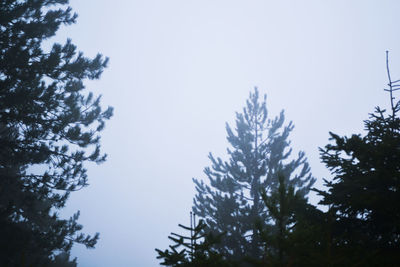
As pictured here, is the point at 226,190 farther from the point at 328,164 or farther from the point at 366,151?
the point at 366,151

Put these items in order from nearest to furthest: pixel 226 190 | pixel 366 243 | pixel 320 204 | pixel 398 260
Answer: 1. pixel 398 260
2. pixel 366 243
3. pixel 320 204
4. pixel 226 190

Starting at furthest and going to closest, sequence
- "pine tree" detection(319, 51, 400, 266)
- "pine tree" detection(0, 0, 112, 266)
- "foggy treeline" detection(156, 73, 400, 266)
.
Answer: "pine tree" detection(0, 0, 112, 266)
"pine tree" detection(319, 51, 400, 266)
"foggy treeline" detection(156, 73, 400, 266)

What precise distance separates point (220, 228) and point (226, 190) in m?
2.13

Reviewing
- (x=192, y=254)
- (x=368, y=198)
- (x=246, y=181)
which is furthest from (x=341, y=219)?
(x=246, y=181)

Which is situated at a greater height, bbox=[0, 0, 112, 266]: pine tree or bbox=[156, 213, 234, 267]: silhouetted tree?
bbox=[0, 0, 112, 266]: pine tree

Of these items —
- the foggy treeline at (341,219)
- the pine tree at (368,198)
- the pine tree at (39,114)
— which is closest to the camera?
the foggy treeline at (341,219)

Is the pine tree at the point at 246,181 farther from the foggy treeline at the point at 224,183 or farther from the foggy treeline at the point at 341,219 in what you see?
the foggy treeline at the point at 341,219

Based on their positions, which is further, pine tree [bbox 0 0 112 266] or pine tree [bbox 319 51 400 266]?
pine tree [bbox 0 0 112 266]

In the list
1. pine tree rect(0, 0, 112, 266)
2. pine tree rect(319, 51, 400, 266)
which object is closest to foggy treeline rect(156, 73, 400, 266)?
pine tree rect(319, 51, 400, 266)

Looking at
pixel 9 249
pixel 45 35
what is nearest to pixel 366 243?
pixel 9 249

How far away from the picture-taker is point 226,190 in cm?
1458

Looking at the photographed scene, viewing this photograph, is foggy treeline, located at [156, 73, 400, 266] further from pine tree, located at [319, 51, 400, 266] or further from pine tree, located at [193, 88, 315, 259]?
pine tree, located at [193, 88, 315, 259]

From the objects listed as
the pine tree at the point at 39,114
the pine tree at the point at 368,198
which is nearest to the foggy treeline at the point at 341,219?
the pine tree at the point at 368,198

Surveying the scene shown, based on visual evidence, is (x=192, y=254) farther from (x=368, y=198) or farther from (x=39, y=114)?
(x=39, y=114)
